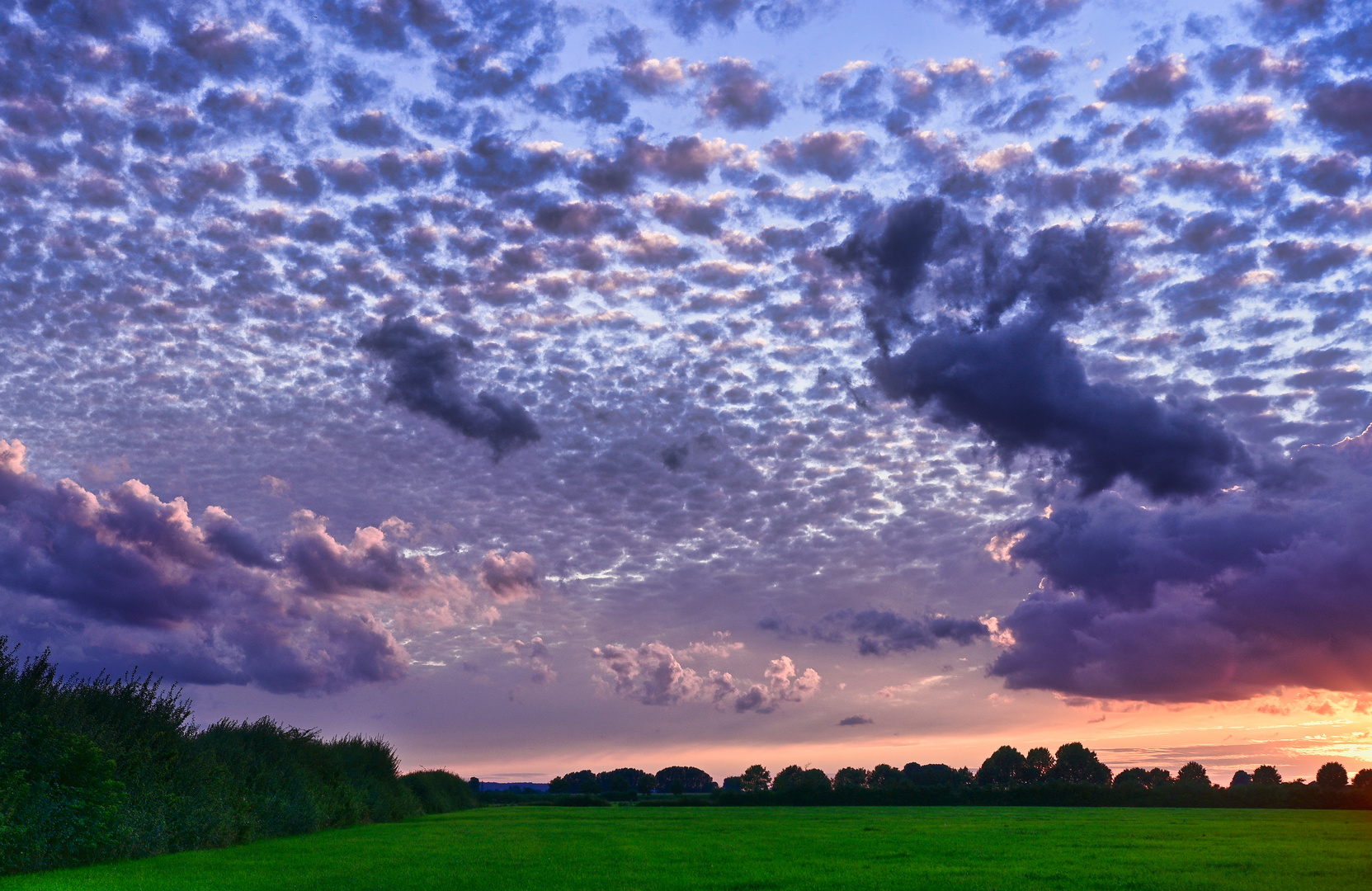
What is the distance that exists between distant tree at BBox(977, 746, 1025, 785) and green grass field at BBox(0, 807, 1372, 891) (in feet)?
407

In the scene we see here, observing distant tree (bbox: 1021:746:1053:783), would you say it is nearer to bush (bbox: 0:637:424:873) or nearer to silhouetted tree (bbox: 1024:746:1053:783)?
silhouetted tree (bbox: 1024:746:1053:783)

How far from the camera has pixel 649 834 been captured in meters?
40.0

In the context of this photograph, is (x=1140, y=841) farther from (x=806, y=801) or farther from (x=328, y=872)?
(x=806, y=801)

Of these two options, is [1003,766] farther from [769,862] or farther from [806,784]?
[769,862]

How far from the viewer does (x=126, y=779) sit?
88.2 feet

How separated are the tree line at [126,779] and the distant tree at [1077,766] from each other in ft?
454

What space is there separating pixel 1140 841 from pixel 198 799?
34.0 m

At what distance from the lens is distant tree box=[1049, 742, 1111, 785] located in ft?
492

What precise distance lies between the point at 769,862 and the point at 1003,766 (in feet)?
490

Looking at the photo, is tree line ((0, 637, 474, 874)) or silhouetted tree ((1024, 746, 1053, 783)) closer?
tree line ((0, 637, 474, 874))

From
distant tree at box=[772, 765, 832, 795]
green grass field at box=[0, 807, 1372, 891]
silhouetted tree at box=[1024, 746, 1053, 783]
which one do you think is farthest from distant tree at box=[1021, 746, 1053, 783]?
green grass field at box=[0, 807, 1372, 891]

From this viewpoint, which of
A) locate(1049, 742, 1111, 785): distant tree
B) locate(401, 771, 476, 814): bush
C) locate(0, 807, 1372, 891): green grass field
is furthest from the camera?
locate(1049, 742, 1111, 785): distant tree

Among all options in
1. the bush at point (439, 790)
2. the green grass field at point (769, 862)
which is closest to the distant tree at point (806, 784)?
the bush at point (439, 790)

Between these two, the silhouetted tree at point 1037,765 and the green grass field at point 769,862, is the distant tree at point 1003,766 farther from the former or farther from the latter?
the green grass field at point 769,862
